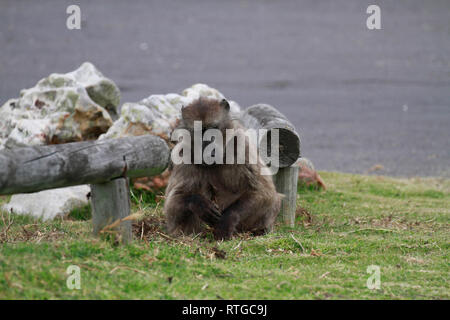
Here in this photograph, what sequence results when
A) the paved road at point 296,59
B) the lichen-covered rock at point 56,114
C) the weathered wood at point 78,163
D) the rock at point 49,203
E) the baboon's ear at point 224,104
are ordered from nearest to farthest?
the weathered wood at point 78,163 → the baboon's ear at point 224,104 → the rock at point 49,203 → the lichen-covered rock at point 56,114 → the paved road at point 296,59

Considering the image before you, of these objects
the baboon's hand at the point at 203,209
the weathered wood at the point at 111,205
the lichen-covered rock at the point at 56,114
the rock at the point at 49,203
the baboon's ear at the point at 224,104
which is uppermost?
the baboon's ear at the point at 224,104

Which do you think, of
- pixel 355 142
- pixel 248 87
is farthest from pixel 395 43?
pixel 355 142

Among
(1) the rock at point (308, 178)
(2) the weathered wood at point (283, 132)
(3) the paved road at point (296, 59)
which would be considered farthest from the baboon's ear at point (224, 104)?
(3) the paved road at point (296, 59)

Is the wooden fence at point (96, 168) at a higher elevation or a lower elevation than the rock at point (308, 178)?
higher

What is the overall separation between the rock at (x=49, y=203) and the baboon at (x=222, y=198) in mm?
1402

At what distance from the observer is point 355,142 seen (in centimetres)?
1080

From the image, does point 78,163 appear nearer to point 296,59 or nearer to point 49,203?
point 49,203

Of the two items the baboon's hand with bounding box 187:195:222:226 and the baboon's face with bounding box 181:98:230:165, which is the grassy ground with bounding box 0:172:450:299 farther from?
the baboon's face with bounding box 181:98:230:165

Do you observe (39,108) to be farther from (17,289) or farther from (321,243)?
(17,289)

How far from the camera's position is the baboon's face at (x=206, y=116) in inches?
200

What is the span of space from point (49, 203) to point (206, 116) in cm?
229

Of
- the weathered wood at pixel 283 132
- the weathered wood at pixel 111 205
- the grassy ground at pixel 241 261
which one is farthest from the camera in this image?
the weathered wood at pixel 283 132

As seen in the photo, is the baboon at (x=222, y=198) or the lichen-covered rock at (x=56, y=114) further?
the lichen-covered rock at (x=56, y=114)

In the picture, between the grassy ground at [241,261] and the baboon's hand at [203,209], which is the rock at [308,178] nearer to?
the grassy ground at [241,261]
